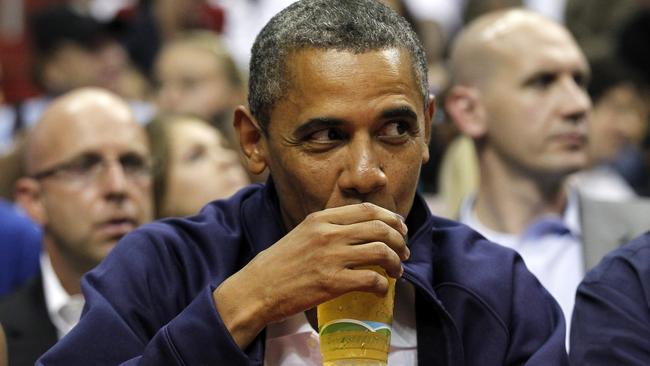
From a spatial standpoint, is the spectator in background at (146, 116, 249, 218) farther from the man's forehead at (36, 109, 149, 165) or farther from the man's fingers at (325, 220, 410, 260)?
the man's fingers at (325, 220, 410, 260)

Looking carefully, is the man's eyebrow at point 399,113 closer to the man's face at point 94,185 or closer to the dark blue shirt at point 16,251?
the man's face at point 94,185

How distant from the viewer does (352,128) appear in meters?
2.34

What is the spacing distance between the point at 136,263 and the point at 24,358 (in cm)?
110

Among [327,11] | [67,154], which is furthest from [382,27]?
[67,154]

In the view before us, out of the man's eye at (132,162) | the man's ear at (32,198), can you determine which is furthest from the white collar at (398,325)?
the man's ear at (32,198)

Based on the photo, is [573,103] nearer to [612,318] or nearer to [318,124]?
[612,318]

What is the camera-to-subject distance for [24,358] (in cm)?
346

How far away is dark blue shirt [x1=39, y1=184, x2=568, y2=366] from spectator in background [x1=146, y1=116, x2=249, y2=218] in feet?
6.50

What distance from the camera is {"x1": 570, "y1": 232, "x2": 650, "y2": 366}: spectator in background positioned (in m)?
2.59

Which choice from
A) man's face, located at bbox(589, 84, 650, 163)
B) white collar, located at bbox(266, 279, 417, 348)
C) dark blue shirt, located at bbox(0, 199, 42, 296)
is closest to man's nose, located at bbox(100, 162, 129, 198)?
dark blue shirt, located at bbox(0, 199, 42, 296)

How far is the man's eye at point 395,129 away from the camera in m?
2.37

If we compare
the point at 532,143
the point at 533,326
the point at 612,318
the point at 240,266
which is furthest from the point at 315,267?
the point at 532,143

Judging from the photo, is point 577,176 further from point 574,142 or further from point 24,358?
point 24,358

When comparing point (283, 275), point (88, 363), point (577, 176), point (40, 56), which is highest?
point (283, 275)
